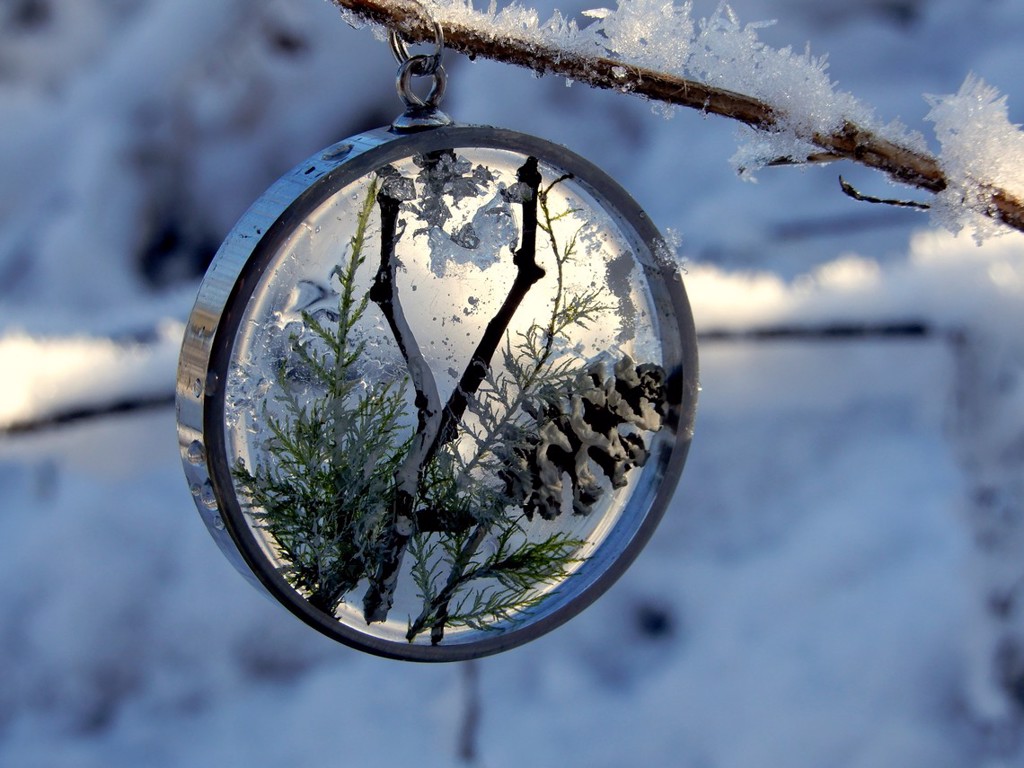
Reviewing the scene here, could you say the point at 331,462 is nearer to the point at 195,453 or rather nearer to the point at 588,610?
the point at 195,453

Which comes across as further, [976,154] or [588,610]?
[588,610]

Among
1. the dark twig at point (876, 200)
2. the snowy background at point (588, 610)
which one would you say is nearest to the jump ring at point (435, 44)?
the dark twig at point (876, 200)

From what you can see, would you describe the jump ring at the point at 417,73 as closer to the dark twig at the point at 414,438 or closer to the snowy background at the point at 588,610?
Result: the dark twig at the point at 414,438

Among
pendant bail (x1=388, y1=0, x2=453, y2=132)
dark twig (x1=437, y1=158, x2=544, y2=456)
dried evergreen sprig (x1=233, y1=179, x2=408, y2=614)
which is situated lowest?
dried evergreen sprig (x1=233, y1=179, x2=408, y2=614)

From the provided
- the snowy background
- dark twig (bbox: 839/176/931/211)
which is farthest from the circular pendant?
the snowy background

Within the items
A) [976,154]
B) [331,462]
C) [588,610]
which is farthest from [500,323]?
[588,610]

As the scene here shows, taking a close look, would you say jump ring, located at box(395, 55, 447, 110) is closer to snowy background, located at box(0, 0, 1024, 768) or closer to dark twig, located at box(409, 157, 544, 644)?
dark twig, located at box(409, 157, 544, 644)
